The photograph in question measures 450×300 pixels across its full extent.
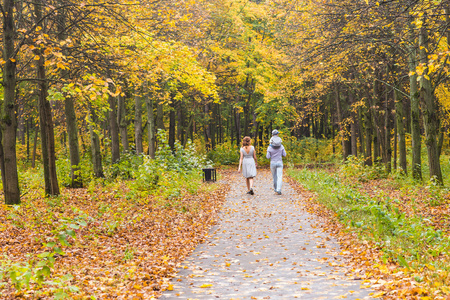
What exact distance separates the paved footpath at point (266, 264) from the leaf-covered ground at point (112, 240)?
385mm

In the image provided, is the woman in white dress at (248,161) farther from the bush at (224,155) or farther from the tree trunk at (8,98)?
the bush at (224,155)

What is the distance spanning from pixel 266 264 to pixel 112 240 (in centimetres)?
320

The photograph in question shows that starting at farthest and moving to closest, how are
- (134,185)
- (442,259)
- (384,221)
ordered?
(134,185)
(384,221)
(442,259)

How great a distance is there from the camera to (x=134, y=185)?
12156 mm

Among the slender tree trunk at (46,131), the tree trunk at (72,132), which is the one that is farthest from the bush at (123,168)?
the slender tree trunk at (46,131)

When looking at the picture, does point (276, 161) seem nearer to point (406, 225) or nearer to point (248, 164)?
point (248, 164)

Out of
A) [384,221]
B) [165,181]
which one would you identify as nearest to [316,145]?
[165,181]

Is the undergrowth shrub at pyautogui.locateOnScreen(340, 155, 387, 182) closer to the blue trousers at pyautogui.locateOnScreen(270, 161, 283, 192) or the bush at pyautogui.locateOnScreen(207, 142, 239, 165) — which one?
the blue trousers at pyautogui.locateOnScreen(270, 161, 283, 192)

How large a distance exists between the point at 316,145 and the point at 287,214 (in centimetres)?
2355

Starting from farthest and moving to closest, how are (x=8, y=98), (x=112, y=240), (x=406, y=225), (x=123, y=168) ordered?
(x=123, y=168) < (x=8, y=98) < (x=112, y=240) < (x=406, y=225)

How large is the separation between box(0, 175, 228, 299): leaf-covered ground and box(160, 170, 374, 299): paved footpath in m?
0.39

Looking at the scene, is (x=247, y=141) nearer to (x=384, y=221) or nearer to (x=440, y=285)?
(x=384, y=221)

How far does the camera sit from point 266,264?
6.05m

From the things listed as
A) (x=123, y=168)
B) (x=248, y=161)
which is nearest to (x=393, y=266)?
(x=248, y=161)
